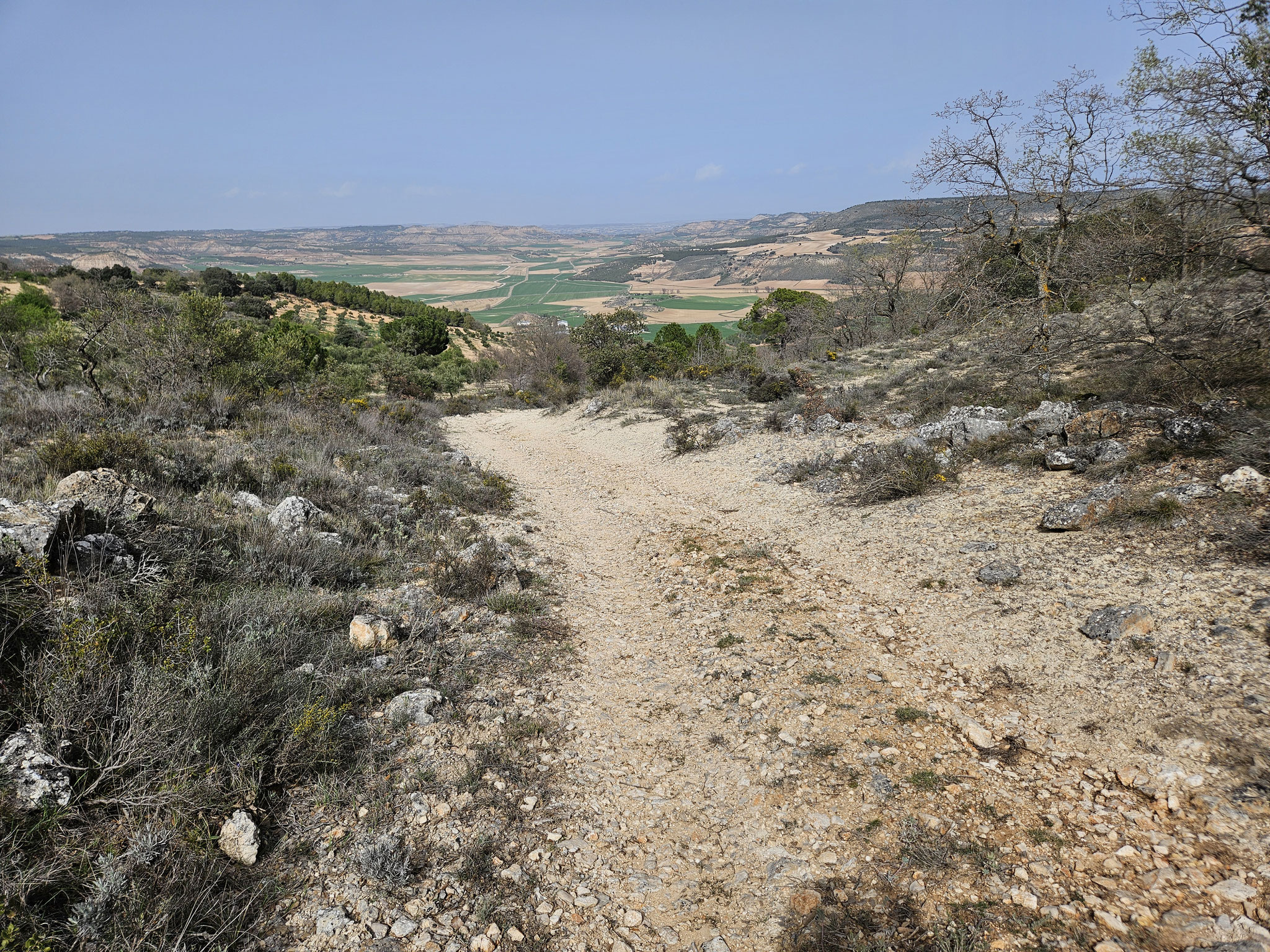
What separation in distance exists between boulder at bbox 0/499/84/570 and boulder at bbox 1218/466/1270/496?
958 centimetres

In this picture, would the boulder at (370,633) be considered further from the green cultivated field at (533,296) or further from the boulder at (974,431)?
the green cultivated field at (533,296)

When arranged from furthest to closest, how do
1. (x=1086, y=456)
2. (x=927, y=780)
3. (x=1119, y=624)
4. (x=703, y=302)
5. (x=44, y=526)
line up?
(x=703, y=302), (x=1086, y=456), (x=1119, y=624), (x=44, y=526), (x=927, y=780)

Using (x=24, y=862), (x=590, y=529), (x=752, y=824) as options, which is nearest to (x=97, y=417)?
(x=590, y=529)

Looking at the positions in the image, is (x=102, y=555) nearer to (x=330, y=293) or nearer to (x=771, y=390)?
(x=771, y=390)

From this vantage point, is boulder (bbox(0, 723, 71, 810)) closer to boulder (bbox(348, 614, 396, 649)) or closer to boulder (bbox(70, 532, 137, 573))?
boulder (bbox(70, 532, 137, 573))

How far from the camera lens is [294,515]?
6426 mm

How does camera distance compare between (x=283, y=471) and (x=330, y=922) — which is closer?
(x=330, y=922)

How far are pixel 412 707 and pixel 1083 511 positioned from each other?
22.6ft

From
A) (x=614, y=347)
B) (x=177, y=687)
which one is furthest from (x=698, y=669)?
(x=614, y=347)

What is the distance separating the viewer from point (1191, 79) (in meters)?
5.77

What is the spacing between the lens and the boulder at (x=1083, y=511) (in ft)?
19.5

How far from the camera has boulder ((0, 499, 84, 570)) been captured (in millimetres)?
3674

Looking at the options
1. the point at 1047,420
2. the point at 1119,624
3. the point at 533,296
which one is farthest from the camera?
the point at 533,296

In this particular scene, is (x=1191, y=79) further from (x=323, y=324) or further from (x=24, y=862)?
Result: (x=323, y=324)
